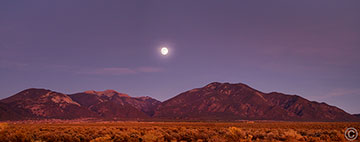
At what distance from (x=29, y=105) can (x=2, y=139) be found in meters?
189

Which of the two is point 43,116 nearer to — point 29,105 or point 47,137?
point 29,105

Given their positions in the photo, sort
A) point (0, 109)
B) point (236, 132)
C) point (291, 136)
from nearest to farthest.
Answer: point (291, 136) → point (236, 132) → point (0, 109)

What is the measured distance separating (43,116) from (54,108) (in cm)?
1951

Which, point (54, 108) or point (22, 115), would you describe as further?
point (54, 108)

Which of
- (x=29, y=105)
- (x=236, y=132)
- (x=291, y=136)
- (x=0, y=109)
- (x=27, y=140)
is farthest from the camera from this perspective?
(x=29, y=105)

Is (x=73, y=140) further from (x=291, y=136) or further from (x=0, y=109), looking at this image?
(x=0, y=109)

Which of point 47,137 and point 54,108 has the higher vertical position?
point 54,108

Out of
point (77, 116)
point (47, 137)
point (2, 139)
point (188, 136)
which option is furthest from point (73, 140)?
point (77, 116)

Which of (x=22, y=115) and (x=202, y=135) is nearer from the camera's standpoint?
(x=202, y=135)

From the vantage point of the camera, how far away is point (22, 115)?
170250 mm

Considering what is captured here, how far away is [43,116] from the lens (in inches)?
7101

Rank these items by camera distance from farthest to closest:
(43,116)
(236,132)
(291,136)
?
(43,116) → (236,132) → (291,136)

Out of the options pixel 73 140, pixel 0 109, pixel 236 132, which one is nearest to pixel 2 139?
pixel 73 140

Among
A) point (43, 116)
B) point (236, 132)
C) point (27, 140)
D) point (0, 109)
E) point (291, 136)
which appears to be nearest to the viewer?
point (291, 136)
